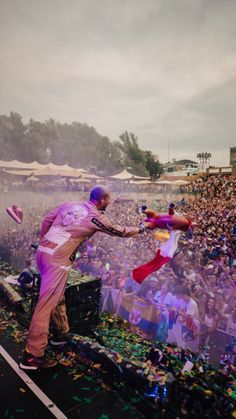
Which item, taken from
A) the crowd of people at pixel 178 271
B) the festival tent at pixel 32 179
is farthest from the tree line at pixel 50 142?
the crowd of people at pixel 178 271

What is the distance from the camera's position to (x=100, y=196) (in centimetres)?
337

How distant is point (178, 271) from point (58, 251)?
395 cm

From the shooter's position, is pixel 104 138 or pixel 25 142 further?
pixel 104 138

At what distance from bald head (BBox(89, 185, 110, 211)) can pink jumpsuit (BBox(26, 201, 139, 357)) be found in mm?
58

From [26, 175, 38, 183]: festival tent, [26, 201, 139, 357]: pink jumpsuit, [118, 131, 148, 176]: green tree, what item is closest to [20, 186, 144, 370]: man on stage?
[26, 201, 139, 357]: pink jumpsuit

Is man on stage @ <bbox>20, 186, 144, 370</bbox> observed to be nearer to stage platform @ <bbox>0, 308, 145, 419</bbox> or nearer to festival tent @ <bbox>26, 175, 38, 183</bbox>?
stage platform @ <bbox>0, 308, 145, 419</bbox>

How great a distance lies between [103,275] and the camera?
262 inches

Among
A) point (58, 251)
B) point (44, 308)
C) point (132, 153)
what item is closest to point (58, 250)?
point (58, 251)

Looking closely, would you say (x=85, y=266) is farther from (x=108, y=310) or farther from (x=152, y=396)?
(x=152, y=396)

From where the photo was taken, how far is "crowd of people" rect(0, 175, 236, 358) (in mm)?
4746

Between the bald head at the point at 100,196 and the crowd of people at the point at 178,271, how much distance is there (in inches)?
89.9

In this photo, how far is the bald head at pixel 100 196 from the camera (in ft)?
11.0

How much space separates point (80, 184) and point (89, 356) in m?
12.3

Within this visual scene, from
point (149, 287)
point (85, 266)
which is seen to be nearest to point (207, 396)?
point (149, 287)
